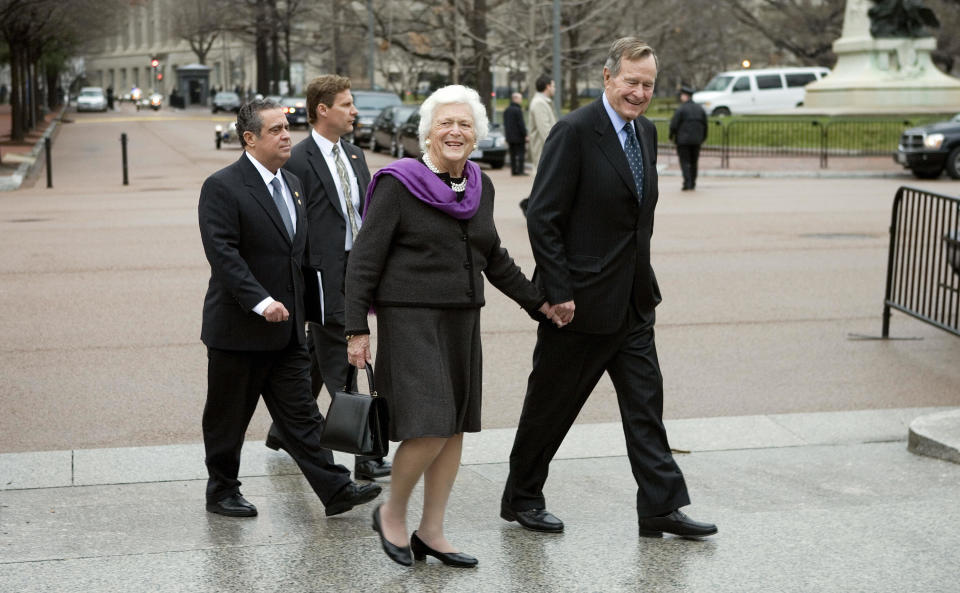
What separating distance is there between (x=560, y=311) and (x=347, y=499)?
1.17m

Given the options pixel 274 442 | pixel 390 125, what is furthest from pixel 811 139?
pixel 274 442

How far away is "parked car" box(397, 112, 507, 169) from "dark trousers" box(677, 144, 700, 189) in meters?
5.66

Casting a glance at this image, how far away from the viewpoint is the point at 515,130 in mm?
25062

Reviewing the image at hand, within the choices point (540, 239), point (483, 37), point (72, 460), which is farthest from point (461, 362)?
point (483, 37)

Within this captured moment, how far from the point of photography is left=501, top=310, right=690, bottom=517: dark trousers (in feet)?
16.6

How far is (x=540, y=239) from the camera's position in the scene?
5.02 m

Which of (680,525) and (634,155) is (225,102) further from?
(680,525)

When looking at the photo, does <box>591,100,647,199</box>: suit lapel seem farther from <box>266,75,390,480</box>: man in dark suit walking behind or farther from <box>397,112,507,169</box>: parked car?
<box>397,112,507,169</box>: parked car

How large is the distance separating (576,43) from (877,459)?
132 feet

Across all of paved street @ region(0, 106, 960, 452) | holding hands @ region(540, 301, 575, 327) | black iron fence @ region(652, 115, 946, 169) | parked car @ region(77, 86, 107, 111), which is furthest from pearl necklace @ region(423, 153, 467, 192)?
parked car @ region(77, 86, 107, 111)

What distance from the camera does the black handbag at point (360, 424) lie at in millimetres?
4566

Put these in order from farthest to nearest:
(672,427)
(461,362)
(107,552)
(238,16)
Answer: (238,16) < (672,427) < (107,552) < (461,362)

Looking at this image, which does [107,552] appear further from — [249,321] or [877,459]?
[877,459]

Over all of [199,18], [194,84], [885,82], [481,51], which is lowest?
[194,84]
